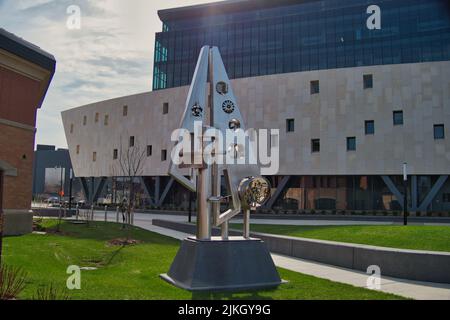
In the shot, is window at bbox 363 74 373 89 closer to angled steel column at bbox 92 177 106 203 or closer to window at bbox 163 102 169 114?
window at bbox 163 102 169 114

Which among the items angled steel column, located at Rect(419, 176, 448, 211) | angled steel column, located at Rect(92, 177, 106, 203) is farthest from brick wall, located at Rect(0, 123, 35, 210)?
angled steel column, located at Rect(92, 177, 106, 203)

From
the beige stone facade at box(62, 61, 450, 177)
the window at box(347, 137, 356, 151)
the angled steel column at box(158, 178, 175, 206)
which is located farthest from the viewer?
the angled steel column at box(158, 178, 175, 206)

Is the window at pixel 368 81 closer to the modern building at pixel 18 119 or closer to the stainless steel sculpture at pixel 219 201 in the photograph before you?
the modern building at pixel 18 119

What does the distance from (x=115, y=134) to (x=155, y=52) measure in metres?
30.3

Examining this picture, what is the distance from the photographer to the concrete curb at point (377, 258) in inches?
426

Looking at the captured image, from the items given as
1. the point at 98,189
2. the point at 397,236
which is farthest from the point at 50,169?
the point at 397,236

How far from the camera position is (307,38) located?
7331cm

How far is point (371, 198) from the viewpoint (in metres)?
40.8

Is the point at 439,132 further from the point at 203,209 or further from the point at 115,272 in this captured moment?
the point at 115,272

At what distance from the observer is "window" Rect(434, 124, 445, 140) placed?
3803 cm

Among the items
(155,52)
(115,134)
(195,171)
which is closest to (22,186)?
(195,171)

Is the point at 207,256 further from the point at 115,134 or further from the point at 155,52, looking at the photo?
the point at 155,52

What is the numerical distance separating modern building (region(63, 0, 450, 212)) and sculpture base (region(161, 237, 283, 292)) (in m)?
32.8

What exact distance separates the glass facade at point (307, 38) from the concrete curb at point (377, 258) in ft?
199
